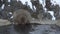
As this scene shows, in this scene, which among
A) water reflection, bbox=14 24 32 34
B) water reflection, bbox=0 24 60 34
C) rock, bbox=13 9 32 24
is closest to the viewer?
water reflection, bbox=0 24 60 34

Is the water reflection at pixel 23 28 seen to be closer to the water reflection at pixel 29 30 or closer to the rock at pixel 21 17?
the water reflection at pixel 29 30

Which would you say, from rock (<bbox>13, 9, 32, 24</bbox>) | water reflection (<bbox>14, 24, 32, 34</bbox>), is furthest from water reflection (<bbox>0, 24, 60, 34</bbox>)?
rock (<bbox>13, 9, 32, 24</bbox>)

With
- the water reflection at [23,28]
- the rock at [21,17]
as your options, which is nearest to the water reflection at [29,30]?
the water reflection at [23,28]

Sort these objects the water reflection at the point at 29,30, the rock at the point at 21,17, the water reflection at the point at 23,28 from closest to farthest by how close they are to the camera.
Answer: the water reflection at the point at 29,30 → the water reflection at the point at 23,28 → the rock at the point at 21,17

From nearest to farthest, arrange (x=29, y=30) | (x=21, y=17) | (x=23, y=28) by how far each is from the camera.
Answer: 1. (x=29, y=30)
2. (x=23, y=28)
3. (x=21, y=17)

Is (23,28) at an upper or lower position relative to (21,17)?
lower

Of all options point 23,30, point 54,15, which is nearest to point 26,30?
point 23,30

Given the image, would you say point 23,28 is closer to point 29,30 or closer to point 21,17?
point 29,30

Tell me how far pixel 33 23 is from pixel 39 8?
3.23 feet

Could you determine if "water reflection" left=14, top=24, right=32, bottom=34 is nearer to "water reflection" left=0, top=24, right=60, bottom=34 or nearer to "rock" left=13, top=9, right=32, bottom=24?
"water reflection" left=0, top=24, right=60, bottom=34

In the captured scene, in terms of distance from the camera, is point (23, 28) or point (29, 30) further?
point (23, 28)

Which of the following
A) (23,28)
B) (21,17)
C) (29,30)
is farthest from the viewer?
(21,17)

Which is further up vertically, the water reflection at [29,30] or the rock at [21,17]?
the rock at [21,17]

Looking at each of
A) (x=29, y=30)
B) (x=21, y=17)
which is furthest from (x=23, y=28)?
(x=21, y=17)
